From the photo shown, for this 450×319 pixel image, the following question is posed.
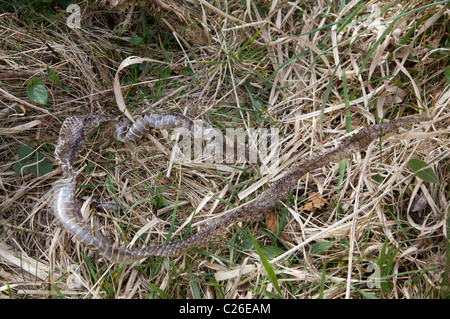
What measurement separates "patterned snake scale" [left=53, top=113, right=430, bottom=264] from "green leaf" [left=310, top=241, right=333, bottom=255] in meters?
0.21

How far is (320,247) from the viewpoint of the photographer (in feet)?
4.27

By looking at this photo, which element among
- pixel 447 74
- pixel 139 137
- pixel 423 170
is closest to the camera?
pixel 423 170

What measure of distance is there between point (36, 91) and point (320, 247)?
128 centimetres

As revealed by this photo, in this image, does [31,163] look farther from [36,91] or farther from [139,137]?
[139,137]

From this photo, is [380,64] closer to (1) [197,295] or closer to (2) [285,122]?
(2) [285,122]

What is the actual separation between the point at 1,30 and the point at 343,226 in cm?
165

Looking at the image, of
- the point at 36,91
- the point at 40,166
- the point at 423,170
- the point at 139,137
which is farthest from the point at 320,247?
the point at 36,91

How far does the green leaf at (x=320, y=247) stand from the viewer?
1.30m

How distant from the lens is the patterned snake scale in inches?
50.6

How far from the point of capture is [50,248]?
1.35m

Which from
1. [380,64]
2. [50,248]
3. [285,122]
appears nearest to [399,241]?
[285,122]

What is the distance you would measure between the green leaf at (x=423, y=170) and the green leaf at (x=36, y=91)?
1450 millimetres

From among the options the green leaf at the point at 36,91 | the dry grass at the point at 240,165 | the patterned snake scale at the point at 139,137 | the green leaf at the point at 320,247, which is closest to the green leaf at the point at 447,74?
the dry grass at the point at 240,165

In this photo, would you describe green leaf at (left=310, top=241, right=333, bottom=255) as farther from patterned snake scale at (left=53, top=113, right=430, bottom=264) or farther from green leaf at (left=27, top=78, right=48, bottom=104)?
green leaf at (left=27, top=78, right=48, bottom=104)
